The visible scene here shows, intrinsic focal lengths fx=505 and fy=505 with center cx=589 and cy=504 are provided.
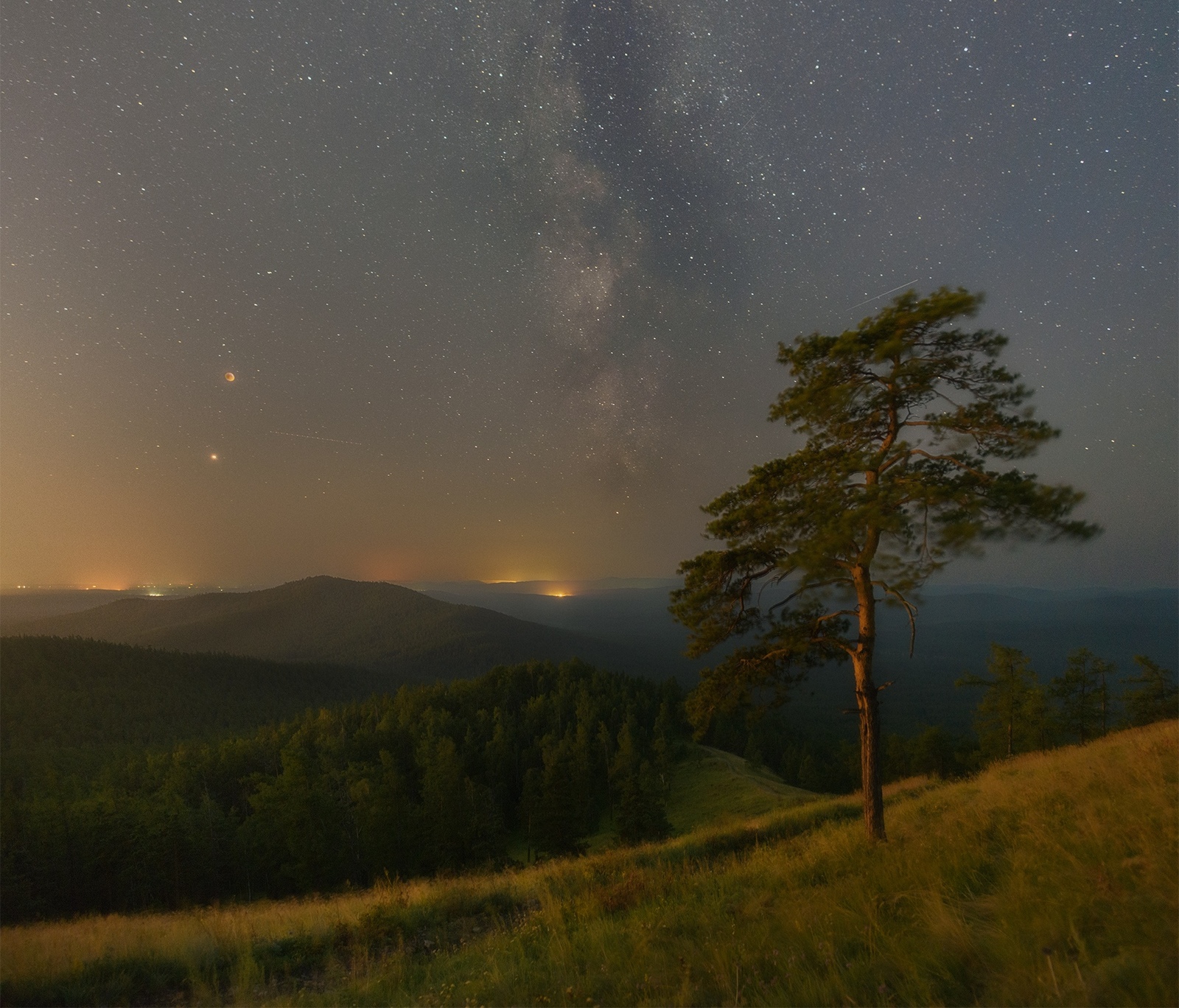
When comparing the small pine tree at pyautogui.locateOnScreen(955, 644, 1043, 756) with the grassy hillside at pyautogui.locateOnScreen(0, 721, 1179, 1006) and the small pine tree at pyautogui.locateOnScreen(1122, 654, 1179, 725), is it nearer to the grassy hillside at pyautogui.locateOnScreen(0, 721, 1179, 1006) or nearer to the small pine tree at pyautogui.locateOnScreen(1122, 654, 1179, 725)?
the small pine tree at pyautogui.locateOnScreen(1122, 654, 1179, 725)

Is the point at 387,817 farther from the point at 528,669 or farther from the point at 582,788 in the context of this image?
the point at 528,669

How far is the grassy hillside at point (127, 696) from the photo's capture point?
105375 mm

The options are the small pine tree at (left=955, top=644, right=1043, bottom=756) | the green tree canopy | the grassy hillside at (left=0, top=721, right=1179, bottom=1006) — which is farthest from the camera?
the small pine tree at (left=955, top=644, right=1043, bottom=756)

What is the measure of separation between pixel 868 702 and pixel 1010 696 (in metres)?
40.2

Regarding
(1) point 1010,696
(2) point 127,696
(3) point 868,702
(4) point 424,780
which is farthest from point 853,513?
(2) point 127,696

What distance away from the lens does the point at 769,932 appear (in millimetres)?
4926

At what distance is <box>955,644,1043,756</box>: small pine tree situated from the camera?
37750mm

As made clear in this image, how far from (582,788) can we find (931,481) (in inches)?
1907

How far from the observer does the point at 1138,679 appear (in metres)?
38.7

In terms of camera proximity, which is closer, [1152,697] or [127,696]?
[1152,697]

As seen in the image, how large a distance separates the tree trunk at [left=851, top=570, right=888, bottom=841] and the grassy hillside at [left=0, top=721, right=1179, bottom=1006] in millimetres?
611

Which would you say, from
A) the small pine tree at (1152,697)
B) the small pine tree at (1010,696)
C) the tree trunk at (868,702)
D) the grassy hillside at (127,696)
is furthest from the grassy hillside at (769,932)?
the grassy hillside at (127,696)

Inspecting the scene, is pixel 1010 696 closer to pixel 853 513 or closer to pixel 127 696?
pixel 853 513

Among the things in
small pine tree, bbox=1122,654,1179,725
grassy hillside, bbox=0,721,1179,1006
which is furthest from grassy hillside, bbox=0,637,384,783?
small pine tree, bbox=1122,654,1179,725
